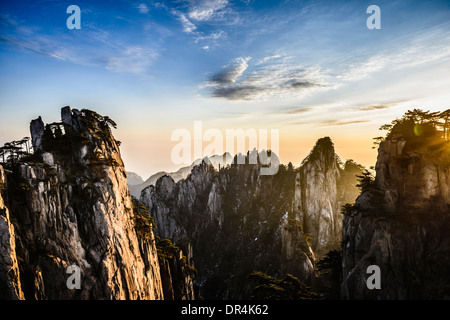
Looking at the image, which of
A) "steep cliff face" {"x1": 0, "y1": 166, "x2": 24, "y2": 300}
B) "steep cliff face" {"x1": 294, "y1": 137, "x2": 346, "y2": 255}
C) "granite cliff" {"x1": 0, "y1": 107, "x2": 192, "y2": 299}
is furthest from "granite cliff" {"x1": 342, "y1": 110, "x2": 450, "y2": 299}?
"steep cliff face" {"x1": 0, "y1": 166, "x2": 24, "y2": 300}

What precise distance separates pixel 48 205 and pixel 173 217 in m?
82.4

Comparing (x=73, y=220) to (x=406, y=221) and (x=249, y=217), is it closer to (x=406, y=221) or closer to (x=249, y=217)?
(x=406, y=221)

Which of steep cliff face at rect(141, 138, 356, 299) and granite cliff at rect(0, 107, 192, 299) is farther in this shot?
steep cliff face at rect(141, 138, 356, 299)

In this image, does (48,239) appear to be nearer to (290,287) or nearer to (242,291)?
(290,287)

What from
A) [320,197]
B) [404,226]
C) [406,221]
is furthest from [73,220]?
[320,197]

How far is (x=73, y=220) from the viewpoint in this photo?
30.5 metres

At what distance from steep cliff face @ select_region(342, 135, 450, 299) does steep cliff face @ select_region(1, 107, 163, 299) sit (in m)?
30.8

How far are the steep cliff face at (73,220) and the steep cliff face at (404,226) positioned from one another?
30.8 m

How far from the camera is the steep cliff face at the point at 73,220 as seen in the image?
84.1 ft

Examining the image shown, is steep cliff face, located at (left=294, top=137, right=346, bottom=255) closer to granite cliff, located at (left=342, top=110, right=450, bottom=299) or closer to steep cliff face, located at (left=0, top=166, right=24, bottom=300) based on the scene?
granite cliff, located at (left=342, top=110, right=450, bottom=299)

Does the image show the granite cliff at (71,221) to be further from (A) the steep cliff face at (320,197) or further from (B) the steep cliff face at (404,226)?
(A) the steep cliff face at (320,197)

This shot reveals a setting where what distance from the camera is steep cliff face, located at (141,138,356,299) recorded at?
72688 millimetres

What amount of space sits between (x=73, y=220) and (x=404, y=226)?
4050 cm

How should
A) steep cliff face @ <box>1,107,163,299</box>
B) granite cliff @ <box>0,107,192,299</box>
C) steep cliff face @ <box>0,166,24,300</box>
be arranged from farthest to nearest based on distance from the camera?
1. steep cliff face @ <box>1,107,163,299</box>
2. granite cliff @ <box>0,107,192,299</box>
3. steep cliff face @ <box>0,166,24,300</box>
